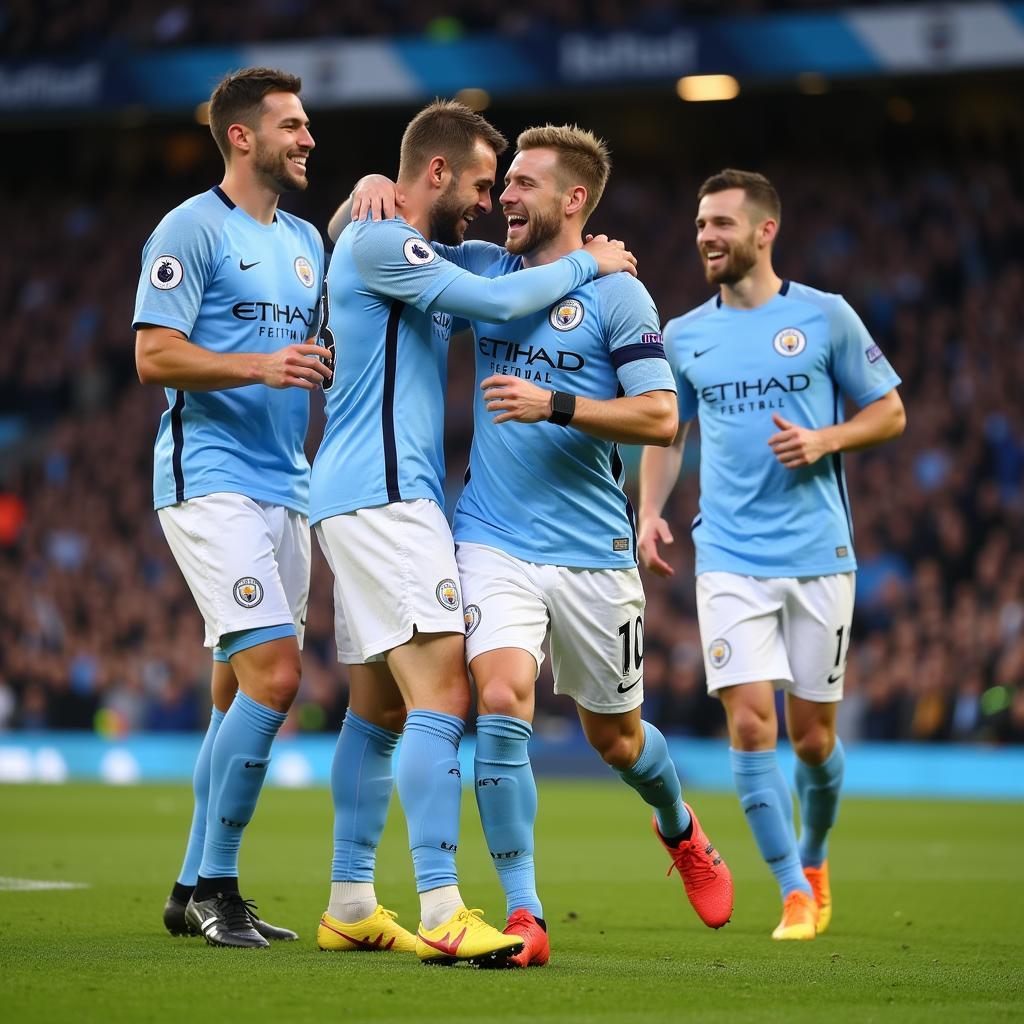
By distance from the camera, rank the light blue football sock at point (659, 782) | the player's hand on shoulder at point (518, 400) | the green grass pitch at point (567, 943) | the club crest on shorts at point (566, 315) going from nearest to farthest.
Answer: the green grass pitch at point (567, 943) → the player's hand on shoulder at point (518, 400) → the club crest on shorts at point (566, 315) → the light blue football sock at point (659, 782)

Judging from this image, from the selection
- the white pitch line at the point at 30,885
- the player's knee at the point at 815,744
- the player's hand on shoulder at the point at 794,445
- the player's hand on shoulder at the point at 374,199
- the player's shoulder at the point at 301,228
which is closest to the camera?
the player's hand on shoulder at the point at 374,199

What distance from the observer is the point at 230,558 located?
17.8ft

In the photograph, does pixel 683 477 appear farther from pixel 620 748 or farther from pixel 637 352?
pixel 637 352

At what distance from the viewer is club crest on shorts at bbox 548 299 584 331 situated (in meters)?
5.25

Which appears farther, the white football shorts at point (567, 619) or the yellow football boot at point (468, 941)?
the white football shorts at point (567, 619)

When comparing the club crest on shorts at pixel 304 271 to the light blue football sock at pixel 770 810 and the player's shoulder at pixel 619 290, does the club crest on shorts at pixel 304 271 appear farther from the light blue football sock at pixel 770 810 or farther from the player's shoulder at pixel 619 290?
the light blue football sock at pixel 770 810

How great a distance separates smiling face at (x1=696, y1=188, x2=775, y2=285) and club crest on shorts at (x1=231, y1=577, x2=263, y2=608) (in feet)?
7.69

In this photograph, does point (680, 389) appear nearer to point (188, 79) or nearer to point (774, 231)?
point (774, 231)

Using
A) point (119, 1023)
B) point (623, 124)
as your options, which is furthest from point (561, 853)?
point (623, 124)

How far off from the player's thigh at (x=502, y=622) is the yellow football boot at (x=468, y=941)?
58 cm

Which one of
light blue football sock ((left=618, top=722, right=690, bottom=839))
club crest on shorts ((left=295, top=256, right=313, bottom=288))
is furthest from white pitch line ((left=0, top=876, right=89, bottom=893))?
club crest on shorts ((left=295, top=256, right=313, bottom=288))

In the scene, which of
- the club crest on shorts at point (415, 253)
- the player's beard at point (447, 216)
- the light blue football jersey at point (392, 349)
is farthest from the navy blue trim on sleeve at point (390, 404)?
the player's beard at point (447, 216)

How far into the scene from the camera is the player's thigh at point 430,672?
489cm

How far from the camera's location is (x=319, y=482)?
5137 millimetres
